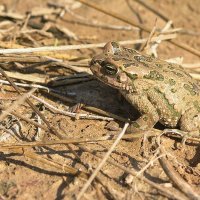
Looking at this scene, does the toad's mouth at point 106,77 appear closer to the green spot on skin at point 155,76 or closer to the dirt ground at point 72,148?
the green spot on skin at point 155,76

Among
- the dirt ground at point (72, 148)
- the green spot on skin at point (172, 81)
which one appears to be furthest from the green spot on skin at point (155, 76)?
the dirt ground at point (72, 148)

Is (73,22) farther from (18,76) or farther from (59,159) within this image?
(59,159)

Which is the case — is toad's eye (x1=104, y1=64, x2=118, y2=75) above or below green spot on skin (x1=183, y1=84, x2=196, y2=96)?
below

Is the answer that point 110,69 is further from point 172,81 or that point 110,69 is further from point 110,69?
point 172,81

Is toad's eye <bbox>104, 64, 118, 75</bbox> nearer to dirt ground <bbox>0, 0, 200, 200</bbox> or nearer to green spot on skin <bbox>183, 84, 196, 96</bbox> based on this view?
dirt ground <bbox>0, 0, 200, 200</bbox>

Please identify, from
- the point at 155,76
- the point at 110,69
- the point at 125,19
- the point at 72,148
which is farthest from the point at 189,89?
the point at 125,19

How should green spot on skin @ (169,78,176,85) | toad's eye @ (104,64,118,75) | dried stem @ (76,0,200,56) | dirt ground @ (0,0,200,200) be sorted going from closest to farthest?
dirt ground @ (0,0,200,200), toad's eye @ (104,64,118,75), green spot on skin @ (169,78,176,85), dried stem @ (76,0,200,56)

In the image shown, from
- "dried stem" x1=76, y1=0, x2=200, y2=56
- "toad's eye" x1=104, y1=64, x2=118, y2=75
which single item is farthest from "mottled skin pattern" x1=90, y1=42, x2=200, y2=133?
"dried stem" x1=76, y1=0, x2=200, y2=56
